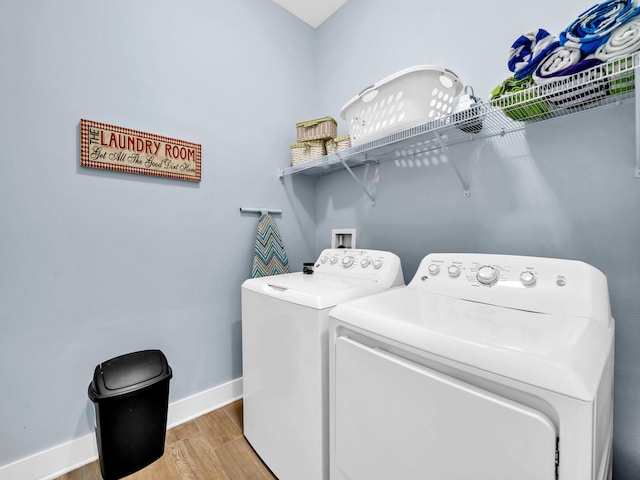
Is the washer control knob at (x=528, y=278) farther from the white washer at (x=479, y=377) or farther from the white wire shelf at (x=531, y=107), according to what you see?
the white wire shelf at (x=531, y=107)

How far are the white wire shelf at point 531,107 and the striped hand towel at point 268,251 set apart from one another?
698mm

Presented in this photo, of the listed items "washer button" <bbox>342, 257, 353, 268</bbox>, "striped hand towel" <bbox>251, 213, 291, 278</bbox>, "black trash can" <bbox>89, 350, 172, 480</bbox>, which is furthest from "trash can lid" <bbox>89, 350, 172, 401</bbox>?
"washer button" <bbox>342, 257, 353, 268</bbox>

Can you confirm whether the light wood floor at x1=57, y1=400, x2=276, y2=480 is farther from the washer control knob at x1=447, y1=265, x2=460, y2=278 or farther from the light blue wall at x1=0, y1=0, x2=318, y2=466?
the washer control knob at x1=447, y1=265, x2=460, y2=278

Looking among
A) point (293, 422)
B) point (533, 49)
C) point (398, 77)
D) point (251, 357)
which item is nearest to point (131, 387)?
point (251, 357)

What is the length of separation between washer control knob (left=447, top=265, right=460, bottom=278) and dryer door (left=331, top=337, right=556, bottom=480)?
1.66 ft

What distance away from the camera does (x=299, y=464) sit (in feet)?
3.60

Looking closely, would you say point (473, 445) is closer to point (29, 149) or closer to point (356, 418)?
point (356, 418)

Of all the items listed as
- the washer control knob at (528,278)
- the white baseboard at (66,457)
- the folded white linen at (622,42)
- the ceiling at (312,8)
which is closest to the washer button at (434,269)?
the washer control knob at (528,278)

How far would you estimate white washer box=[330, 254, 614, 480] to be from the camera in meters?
0.52

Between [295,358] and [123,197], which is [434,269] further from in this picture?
[123,197]

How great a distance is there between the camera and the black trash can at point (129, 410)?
1.14 m

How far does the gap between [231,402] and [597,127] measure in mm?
2306

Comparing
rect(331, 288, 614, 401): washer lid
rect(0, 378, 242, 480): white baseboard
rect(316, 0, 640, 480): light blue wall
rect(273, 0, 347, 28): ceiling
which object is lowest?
rect(0, 378, 242, 480): white baseboard

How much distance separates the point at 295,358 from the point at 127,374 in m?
0.76
